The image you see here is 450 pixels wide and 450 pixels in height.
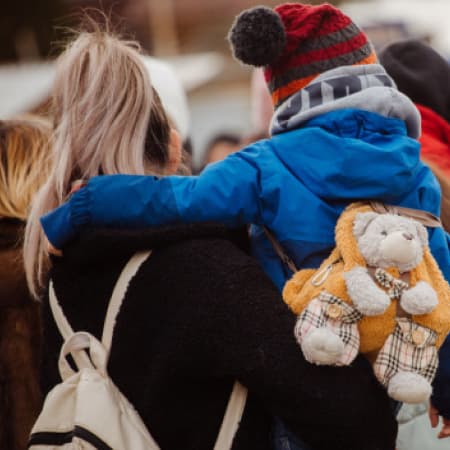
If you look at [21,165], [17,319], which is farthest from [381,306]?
[21,165]

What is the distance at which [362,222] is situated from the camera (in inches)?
70.2

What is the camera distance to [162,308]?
1.81 meters

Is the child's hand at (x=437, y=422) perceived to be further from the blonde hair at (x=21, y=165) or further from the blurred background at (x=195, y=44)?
the blurred background at (x=195, y=44)

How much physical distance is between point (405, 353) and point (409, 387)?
77 mm

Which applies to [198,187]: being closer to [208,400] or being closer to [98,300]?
[98,300]

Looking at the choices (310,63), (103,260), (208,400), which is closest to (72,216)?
(103,260)

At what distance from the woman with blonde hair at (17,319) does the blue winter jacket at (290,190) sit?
2.02 feet

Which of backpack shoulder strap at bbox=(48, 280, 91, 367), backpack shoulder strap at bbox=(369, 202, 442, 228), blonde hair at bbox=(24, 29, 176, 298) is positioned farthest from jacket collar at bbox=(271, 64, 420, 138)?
backpack shoulder strap at bbox=(48, 280, 91, 367)

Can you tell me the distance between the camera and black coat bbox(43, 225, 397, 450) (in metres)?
1.72

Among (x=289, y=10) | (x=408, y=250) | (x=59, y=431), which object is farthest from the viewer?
(x=289, y=10)

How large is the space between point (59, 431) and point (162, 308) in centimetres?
44

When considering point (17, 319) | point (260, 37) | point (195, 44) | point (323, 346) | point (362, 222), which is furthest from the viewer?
point (195, 44)

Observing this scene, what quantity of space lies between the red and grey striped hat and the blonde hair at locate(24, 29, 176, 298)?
279mm

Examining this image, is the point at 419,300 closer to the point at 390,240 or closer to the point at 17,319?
the point at 390,240
